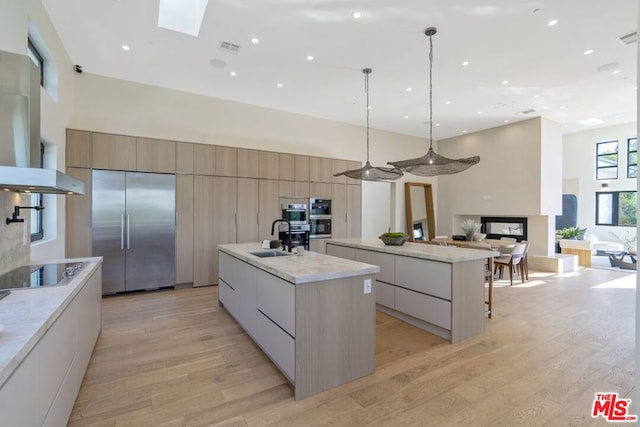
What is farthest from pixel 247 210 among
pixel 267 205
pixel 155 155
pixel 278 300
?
pixel 278 300

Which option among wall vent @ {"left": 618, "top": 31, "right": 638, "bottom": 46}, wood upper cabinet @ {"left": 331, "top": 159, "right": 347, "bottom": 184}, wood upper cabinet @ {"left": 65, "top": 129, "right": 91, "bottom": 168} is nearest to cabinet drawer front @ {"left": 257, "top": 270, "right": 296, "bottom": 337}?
wood upper cabinet @ {"left": 65, "top": 129, "right": 91, "bottom": 168}

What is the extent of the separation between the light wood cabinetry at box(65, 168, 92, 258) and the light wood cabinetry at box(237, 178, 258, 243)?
2.35 metres

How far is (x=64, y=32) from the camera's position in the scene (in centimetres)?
384

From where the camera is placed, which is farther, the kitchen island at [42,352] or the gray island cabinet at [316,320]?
the gray island cabinet at [316,320]

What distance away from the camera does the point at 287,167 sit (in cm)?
629

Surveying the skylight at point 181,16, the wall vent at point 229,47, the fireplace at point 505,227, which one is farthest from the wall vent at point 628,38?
the skylight at point 181,16

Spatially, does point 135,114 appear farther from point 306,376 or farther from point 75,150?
point 306,376

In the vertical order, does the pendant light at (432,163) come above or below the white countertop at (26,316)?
above

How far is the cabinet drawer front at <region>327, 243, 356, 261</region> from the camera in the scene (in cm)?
464

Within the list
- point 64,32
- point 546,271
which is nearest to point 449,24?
point 64,32

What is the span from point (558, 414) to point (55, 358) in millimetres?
3144

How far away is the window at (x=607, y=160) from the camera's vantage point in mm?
9348

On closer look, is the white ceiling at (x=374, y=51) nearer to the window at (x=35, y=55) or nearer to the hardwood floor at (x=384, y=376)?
the window at (x=35, y=55)

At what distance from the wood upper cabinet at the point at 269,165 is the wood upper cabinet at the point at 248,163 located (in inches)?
3.4
